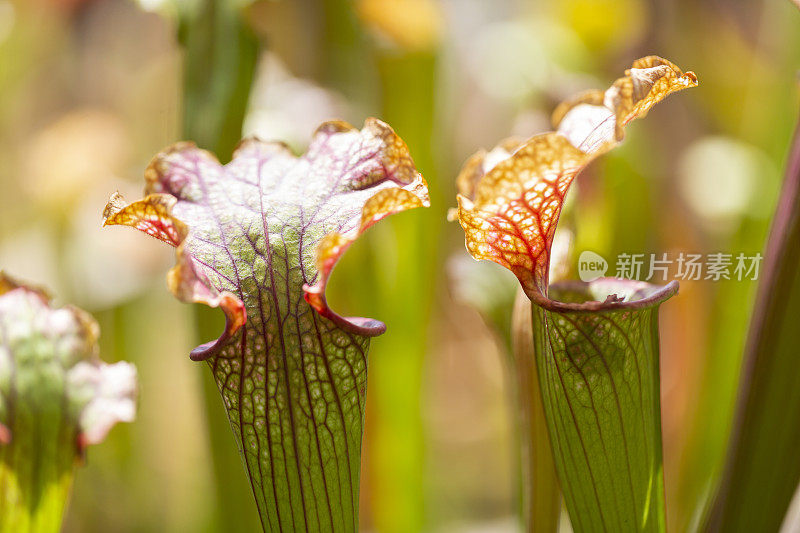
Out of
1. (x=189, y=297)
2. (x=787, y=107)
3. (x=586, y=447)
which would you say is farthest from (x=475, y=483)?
(x=189, y=297)

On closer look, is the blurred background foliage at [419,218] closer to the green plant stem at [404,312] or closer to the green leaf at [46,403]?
the green plant stem at [404,312]

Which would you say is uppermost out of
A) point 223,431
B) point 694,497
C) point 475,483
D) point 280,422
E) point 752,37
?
Answer: point 752,37

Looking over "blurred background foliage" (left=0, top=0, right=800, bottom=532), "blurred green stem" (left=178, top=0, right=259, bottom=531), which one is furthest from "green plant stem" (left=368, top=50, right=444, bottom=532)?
"blurred green stem" (left=178, top=0, right=259, bottom=531)

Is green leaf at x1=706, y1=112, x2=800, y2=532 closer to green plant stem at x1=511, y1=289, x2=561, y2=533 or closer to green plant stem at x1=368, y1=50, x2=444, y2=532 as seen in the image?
green plant stem at x1=511, y1=289, x2=561, y2=533

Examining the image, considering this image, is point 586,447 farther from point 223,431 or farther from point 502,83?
point 502,83

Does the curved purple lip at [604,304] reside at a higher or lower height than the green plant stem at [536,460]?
higher

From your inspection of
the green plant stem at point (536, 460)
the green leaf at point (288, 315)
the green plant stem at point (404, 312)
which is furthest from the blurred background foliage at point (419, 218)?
the green leaf at point (288, 315)

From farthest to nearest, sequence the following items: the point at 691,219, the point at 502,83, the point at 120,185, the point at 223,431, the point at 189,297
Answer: the point at 691,219 < the point at 120,185 < the point at 502,83 < the point at 223,431 < the point at 189,297
